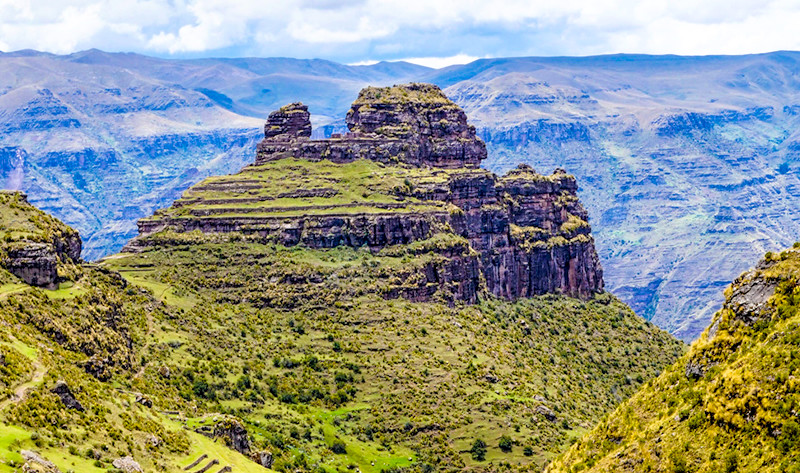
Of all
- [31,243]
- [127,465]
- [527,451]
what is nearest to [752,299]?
[127,465]

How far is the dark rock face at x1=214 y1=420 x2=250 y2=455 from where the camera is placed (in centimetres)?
12875

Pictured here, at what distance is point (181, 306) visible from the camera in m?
185

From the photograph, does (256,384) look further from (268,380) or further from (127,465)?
(127,465)

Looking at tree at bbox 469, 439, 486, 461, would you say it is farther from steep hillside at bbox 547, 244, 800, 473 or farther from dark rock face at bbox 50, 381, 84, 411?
steep hillside at bbox 547, 244, 800, 473

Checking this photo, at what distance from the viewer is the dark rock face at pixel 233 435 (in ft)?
422

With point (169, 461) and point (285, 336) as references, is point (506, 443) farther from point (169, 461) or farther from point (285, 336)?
point (169, 461)

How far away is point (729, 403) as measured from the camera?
7738 centimetres

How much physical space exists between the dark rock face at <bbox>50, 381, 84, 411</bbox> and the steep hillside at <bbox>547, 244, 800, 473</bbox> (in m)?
38.3

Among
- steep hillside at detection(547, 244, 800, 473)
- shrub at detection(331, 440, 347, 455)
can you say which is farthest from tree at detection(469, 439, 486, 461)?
steep hillside at detection(547, 244, 800, 473)

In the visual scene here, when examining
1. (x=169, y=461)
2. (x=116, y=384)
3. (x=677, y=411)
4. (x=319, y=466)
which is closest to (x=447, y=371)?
(x=319, y=466)

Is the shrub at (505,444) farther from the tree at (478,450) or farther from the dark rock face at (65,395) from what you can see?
the dark rock face at (65,395)

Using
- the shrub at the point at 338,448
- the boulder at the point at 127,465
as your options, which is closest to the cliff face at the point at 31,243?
the shrub at the point at 338,448

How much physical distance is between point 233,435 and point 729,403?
64581 millimetres

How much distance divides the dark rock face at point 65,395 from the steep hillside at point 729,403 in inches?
1507
